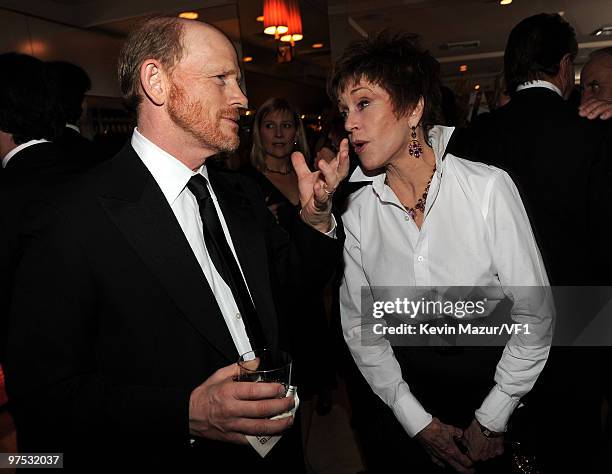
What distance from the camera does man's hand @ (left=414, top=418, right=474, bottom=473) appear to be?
162 centimetres

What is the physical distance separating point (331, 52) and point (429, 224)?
4286 mm

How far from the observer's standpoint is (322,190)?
4.41 ft

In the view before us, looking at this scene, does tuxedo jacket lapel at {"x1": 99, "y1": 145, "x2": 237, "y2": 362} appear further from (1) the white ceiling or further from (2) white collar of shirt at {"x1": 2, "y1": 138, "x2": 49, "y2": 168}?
(1) the white ceiling

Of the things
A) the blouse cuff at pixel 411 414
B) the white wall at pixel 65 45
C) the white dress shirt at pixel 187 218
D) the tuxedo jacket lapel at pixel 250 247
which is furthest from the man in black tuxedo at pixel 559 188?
the white wall at pixel 65 45

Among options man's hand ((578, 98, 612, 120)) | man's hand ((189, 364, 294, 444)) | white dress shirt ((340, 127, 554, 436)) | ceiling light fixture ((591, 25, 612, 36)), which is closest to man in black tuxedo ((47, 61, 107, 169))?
white dress shirt ((340, 127, 554, 436))

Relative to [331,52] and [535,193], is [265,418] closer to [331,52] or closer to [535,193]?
[535,193]

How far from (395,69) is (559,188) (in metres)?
0.95

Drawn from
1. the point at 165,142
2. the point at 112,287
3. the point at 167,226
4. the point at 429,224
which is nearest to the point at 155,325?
the point at 112,287

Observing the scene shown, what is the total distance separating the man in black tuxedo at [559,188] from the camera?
1979mm

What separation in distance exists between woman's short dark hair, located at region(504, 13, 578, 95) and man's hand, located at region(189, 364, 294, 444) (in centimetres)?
198

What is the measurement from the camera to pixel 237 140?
1.33 m

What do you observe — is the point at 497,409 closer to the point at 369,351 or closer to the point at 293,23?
the point at 369,351

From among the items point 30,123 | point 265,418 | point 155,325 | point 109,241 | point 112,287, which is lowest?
point 265,418

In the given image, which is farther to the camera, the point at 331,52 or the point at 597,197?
the point at 331,52
